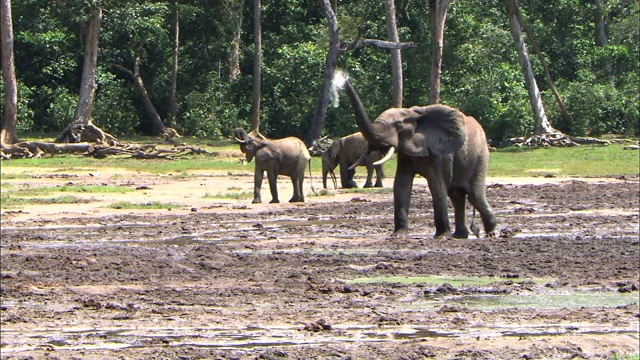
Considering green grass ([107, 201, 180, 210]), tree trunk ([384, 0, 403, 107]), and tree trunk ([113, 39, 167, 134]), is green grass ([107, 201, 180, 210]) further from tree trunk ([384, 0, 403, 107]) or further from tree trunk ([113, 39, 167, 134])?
tree trunk ([113, 39, 167, 134])

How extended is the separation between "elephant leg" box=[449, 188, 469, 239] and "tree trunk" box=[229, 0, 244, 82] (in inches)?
1017

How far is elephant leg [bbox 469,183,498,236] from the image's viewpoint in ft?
47.9

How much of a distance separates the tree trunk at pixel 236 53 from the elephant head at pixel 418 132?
86.1 ft

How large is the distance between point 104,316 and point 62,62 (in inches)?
1221

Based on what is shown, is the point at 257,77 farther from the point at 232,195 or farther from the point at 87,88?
the point at 232,195

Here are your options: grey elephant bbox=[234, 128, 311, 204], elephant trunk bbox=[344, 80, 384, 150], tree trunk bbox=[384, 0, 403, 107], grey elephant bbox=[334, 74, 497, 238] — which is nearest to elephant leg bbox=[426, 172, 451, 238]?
grey elephant bbox=[334, 74, 497, 238]

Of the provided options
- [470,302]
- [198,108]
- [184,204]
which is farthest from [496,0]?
[470,302]

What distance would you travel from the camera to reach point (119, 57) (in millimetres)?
40031

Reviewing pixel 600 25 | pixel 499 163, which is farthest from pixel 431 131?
pixel 600 25

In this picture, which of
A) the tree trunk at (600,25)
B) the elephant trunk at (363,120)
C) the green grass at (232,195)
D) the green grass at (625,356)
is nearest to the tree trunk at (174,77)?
the tree trunk at (600,25)

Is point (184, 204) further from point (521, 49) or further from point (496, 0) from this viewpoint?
point (496, 0)

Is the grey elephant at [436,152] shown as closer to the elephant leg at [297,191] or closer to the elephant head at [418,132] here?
the elephant head at [418,132]

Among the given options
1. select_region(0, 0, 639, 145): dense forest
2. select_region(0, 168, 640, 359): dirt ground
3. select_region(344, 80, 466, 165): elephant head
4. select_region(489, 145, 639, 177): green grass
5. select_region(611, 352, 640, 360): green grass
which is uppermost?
select_region(0, 0, 639, 145): dense forest

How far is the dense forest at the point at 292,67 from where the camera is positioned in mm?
37812
